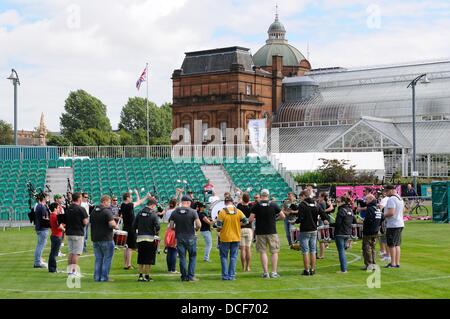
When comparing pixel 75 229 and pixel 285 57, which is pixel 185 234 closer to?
pixel 75 229

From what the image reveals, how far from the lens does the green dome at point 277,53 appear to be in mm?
96812

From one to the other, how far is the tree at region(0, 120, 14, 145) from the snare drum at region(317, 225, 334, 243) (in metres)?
129

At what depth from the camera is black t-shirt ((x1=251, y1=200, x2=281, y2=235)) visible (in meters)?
18.0

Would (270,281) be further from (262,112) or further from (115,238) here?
(262,112)

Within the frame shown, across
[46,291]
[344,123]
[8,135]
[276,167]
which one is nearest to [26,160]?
[276,167]

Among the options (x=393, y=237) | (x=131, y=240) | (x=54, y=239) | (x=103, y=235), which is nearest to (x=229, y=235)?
(x=103, y=235)

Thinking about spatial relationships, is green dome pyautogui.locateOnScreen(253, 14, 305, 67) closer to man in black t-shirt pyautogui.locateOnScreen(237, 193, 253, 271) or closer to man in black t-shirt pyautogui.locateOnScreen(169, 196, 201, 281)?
man in black t-shirt pyautogui.locateOnScreen(237, 193, 253, 271)

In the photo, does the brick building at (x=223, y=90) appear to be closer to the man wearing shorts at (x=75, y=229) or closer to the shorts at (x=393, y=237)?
the shorts at (x=393, y=237)

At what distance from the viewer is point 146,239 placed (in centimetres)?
1728

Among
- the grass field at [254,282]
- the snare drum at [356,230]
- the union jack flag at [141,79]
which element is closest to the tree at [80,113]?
the union jack flag at [141,79]

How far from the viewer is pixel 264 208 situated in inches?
709

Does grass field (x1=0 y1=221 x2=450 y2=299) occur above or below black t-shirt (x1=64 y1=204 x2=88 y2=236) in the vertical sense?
below

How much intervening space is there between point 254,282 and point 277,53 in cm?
8229

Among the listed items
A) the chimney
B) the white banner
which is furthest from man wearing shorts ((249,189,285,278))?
the chimney
